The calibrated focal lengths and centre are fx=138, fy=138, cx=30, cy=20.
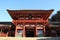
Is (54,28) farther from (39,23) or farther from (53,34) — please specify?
(39,23)

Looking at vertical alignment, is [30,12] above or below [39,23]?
above

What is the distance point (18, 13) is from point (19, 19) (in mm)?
1151

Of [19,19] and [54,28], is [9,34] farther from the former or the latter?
[54,28]

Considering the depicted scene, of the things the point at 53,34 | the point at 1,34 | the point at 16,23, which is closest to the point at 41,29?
the point at 53,34

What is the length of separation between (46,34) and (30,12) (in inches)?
188

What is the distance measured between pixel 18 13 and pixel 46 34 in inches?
243

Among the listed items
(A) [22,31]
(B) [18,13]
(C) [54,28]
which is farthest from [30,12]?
(C) [54,28]

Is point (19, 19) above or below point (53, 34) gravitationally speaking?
above

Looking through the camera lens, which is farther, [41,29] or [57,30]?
[57,30]

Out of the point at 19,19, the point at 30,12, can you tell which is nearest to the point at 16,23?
the point at 19,19

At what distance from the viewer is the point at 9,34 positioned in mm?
24641

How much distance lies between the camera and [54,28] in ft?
81.7

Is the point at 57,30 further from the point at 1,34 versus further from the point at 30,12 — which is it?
the point at 1,34

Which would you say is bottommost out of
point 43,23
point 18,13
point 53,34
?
point 53,34
